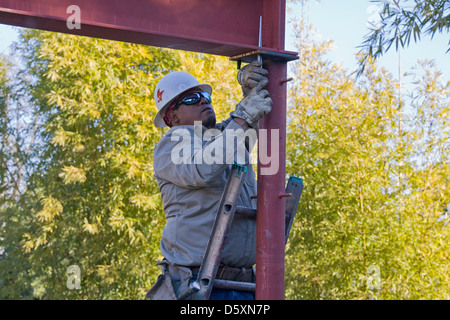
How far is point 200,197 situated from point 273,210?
37 cm

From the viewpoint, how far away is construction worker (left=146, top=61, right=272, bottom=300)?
269cm

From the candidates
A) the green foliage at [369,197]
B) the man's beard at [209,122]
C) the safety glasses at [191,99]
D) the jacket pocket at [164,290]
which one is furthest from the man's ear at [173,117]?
the green foliage at [369,197]

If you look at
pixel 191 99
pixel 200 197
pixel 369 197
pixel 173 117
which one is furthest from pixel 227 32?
pixel 369 197

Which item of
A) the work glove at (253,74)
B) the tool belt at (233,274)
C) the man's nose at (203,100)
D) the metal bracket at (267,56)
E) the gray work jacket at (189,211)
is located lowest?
the tool belt at (233,274)

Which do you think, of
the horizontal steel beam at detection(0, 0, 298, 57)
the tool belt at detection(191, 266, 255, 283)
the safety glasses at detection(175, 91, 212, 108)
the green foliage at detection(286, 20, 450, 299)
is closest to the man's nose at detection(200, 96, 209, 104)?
the safety glasses at detection(175, 91, 212, 108)

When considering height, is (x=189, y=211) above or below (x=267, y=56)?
below

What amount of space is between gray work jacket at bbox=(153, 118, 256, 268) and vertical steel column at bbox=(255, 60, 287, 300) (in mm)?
209

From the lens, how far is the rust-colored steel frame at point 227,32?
8.15 ft

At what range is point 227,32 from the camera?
275cm

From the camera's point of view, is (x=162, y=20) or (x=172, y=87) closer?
(x=162, y=20)

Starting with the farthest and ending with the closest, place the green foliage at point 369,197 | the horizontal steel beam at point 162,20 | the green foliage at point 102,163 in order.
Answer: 1. the green foliage at point 102,163
2. the green foliage at point 369,197
3. the horizontal steel beam at point 162,20

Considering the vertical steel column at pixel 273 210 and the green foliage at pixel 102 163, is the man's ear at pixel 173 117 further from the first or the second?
the green foliage at pixel 102 163

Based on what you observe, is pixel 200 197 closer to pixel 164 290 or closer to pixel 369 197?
pixel 164 290

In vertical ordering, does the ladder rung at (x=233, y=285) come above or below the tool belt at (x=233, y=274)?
below
